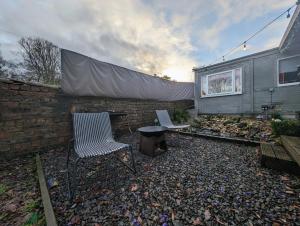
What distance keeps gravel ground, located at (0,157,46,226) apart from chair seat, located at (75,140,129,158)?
2.09 feet

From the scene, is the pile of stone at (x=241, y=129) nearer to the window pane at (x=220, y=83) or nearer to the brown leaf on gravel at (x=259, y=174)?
the brown leaf on gravel at (x=259, y=174)

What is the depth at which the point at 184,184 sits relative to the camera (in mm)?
1670

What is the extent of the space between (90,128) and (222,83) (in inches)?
259

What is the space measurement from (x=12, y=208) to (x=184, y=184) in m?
1.96

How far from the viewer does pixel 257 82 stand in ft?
17.6

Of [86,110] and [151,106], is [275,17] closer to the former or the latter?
[151,106]

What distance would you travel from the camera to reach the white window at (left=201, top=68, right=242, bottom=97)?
19.4ft

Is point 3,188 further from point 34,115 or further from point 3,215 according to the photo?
point 34,115

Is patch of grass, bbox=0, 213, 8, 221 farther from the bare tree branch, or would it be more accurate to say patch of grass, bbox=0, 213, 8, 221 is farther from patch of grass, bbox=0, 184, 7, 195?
the bare tree branch

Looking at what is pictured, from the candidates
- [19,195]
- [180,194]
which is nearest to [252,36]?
[180,194]

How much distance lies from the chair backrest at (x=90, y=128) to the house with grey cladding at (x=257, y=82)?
17.5 ft

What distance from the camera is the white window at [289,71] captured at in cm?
466

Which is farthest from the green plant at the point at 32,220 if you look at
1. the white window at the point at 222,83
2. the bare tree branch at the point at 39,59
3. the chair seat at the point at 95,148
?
the bare tree branch at the point at 39,59

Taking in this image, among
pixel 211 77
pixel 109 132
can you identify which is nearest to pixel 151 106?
pixel 109 132
